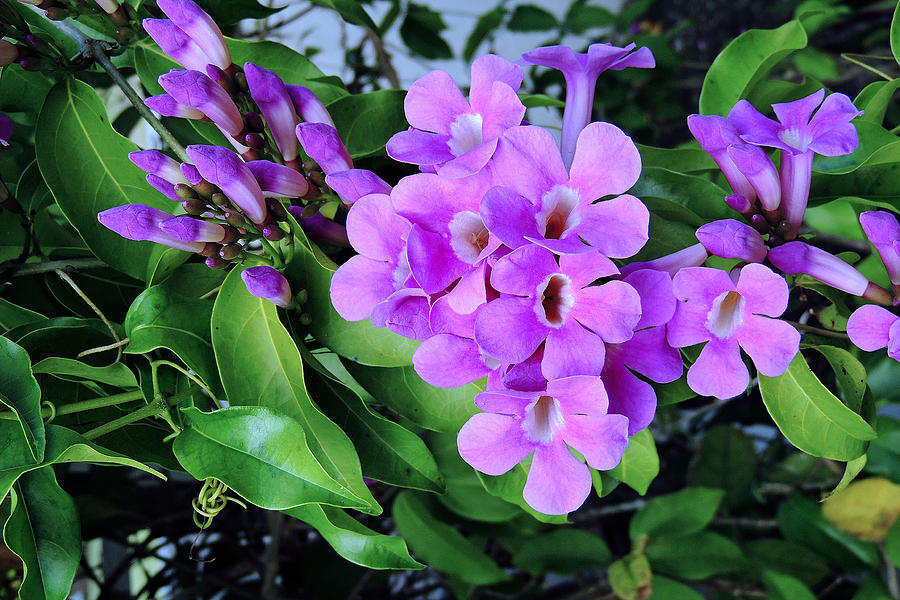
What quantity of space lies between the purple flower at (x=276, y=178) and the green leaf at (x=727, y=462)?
1.07 metres

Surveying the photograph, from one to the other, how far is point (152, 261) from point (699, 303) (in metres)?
0.36

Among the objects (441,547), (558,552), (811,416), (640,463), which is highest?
(811,416)

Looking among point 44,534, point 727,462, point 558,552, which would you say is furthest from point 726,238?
point 727,462

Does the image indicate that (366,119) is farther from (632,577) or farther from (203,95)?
(632,577)

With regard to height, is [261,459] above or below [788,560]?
above

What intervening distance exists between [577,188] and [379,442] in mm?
251

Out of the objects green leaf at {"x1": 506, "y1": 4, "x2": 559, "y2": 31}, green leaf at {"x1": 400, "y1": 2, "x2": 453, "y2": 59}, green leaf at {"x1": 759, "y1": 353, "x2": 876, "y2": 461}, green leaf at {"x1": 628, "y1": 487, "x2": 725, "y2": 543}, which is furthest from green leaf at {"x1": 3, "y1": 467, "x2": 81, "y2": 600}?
green leaf at {"x1": 506, "y1": 4, "x2": 559, "y2": 31}

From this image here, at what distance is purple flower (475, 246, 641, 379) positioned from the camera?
0.31 metres

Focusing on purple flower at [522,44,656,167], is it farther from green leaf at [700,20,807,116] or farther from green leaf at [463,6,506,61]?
green leaf at [463,6,506,61]

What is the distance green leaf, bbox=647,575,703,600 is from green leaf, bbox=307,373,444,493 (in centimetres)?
64

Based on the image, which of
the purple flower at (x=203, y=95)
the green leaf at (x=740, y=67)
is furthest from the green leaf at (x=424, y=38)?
the purple flower at (x=203, y=95)

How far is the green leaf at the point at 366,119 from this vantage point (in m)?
0.50

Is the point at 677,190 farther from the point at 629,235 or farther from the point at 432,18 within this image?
the point at 432,18

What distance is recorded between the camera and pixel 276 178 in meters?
0.41
